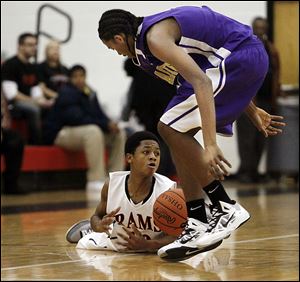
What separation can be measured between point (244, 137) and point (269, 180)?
3.54ft

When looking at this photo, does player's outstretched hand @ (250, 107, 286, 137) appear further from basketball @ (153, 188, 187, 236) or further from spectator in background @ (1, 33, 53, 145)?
spectator in background @ (1, 33, 53, 145)

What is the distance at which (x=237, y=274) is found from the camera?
4.79 m

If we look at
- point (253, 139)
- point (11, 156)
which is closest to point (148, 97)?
point (11, 156)

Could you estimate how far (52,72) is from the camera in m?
13.8

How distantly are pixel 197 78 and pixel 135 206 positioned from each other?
A: 1.22 m

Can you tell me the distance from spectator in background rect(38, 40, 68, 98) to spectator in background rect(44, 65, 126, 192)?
0.53 metres

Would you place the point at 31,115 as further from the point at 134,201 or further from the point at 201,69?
the point at 201,69

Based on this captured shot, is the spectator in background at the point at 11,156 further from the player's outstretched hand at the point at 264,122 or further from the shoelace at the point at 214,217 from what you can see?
the shoelace at the point at 214,217

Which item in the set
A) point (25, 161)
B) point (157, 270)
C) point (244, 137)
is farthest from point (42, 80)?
point (157, 270)

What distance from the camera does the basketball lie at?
572 centimetres

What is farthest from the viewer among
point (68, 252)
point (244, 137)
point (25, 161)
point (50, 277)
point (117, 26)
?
point (244, 137)

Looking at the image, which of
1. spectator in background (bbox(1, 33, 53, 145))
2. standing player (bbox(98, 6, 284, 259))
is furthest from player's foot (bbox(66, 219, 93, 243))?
spectator in background (bbox(1, 33, 53, 145))

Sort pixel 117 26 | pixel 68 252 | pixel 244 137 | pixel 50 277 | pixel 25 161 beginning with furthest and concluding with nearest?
pixel 244 137 < pixel 25 161 < pixel 68 252 < pixel 117 26 < pixel 50 277

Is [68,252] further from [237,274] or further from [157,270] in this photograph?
[237,274]
